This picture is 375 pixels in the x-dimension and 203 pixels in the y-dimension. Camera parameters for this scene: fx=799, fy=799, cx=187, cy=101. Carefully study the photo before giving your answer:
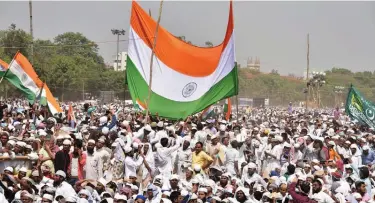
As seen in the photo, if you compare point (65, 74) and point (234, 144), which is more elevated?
point (65, 74)

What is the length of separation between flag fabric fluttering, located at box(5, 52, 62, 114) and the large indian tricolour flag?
2367 millimetres

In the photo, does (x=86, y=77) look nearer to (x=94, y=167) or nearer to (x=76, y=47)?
(x=76, y=47)

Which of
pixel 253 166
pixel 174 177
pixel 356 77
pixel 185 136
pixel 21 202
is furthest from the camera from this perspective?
pixel 356 77

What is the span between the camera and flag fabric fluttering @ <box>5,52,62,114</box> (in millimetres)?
18516

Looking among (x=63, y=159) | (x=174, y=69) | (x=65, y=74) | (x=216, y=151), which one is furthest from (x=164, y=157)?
(x=65, y=74)

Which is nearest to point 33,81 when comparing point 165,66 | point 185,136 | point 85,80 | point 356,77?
point 165,66

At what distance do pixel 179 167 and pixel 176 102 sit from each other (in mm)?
4662

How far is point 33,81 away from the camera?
62.7 feet

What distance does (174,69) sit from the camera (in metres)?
17.3

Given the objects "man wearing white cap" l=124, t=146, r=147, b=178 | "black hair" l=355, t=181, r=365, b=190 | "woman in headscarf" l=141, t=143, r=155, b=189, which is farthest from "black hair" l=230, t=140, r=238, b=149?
"black hair" l=355, t=181, r=365, b=190

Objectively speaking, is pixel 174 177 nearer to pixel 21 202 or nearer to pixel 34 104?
pixel 21 202

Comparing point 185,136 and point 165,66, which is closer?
point 185,136

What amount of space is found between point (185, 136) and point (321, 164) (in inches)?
91.1

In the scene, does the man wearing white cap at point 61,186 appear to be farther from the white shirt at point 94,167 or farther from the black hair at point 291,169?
the black hair at point 291,169
